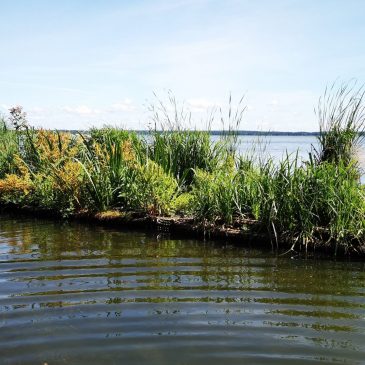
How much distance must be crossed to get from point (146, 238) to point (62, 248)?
→ 144 cm

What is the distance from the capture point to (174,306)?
4.98 meters

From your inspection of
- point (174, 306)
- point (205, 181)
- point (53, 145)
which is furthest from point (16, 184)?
point (174, 306)

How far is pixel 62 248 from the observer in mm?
7551

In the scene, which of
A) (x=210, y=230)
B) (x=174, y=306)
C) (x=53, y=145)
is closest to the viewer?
(x=174, y=306)

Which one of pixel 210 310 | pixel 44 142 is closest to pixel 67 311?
pixel 210 310

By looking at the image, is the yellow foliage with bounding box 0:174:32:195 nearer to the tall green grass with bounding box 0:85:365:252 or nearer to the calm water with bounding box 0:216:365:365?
the tall green grass with bounding box 0:85:365:252

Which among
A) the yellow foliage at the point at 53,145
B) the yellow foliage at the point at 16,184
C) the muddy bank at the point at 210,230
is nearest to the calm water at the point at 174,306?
the muddy bank at the point at 210,230

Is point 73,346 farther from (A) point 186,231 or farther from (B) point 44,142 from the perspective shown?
(B) point 44,142

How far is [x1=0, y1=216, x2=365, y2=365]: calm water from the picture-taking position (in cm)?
391

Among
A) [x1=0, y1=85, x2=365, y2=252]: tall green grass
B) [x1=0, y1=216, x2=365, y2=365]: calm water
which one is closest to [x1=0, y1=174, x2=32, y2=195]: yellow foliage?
[x1=0, y1=85, x2=365, y2=252]: tall green grass

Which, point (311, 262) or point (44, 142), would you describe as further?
point (44, 142)

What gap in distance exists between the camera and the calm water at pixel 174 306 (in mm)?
3914

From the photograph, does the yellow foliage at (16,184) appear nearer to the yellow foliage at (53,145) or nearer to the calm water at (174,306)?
the yellow foliage at (53,145)

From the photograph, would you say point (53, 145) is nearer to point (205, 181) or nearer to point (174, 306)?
point (205, 181)
